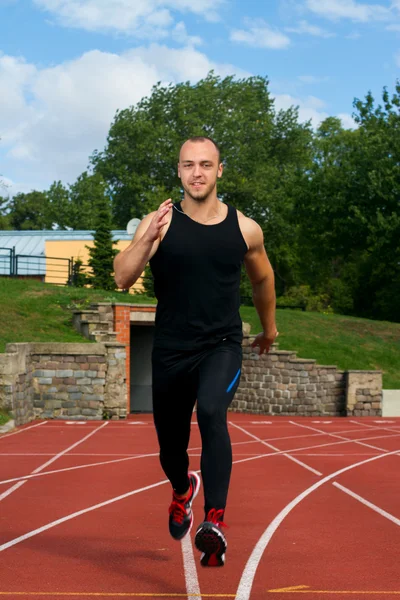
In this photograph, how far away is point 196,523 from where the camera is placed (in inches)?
290

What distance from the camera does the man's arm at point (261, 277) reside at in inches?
196

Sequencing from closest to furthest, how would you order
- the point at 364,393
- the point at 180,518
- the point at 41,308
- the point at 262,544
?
the point at 180,518 < the point at 262,544 < the point at 364,393 < the point at 41,308

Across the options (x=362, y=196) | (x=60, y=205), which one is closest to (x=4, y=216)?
(x=60, y=205)

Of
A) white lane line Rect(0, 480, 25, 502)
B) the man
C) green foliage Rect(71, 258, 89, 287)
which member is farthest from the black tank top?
green foliage Rect(71, 258, 89, 287)

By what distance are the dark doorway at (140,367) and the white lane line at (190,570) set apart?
24180 millimetres

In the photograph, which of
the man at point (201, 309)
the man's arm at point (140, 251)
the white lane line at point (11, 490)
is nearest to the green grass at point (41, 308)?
→ the white lane line at point (11, 490)

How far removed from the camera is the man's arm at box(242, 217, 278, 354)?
4.97 metres

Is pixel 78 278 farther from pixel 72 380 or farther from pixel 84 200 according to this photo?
Answer: pixel 84 200

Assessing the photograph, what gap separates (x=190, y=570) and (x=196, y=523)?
2.17m

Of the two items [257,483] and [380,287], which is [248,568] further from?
[380,287]

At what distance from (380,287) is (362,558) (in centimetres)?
4255

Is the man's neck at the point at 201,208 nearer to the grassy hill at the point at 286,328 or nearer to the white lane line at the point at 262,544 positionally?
the white lane line at the point at 262,544

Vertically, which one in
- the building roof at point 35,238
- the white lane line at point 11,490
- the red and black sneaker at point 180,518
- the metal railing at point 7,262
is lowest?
the white lane line at point 11,490

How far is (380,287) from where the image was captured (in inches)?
1865
